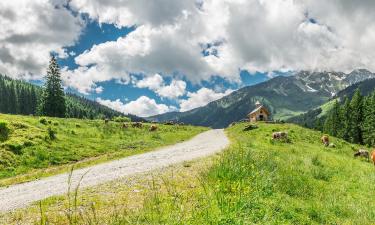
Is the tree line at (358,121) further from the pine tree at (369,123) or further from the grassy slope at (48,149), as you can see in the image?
the grassy slope at (48,149)

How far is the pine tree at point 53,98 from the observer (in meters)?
90.2

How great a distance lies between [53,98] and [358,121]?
3073 inches

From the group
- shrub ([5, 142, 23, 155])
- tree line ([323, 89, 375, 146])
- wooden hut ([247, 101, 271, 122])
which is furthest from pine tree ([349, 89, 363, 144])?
shrub ([5, 142, 23, 155])

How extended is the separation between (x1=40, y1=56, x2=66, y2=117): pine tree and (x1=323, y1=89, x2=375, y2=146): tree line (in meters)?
74.9

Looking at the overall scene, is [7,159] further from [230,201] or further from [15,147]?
[230,201]

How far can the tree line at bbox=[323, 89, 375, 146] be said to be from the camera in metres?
89.8

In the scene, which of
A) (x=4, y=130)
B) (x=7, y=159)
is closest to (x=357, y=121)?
(x=4, y=130)

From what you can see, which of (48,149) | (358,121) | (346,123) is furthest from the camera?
(346,123)

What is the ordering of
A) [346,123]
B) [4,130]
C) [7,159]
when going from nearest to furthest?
[7,159], [4,130], [346,123]

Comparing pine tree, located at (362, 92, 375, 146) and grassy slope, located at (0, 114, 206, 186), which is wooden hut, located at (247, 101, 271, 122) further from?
grassy slope, located at (0, 114, 206, 186)

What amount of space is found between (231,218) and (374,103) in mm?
92078

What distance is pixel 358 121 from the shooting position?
9769 cm

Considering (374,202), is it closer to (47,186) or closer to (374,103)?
(47,186)

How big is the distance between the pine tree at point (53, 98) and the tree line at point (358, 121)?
74870mm
